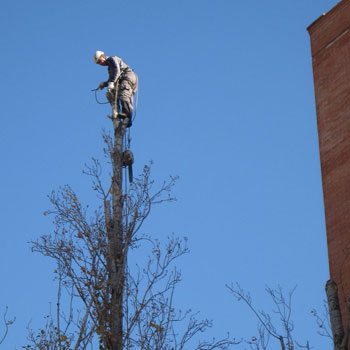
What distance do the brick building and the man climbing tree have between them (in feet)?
21.4

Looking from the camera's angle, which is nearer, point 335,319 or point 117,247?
point 335,319

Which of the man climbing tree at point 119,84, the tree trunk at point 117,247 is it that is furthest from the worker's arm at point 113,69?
the tree trunk at point 117,247

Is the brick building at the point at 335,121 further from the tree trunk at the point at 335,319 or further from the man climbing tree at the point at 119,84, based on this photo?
the man climbing tree at the point at 119,84

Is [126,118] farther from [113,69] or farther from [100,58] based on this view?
[100,58]

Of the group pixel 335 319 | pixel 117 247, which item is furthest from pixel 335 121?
pixel 117 247

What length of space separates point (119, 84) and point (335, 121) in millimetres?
7227

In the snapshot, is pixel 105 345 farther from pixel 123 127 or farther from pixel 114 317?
pixel 123 127

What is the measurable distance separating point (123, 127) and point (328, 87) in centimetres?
821

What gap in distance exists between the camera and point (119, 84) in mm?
15266

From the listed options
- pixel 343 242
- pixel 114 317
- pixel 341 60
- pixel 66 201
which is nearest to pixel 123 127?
pixel 66 201

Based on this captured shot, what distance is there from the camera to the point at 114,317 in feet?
41.5

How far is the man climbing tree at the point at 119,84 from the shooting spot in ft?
48.8

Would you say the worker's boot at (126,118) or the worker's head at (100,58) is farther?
the worker's head at (100,58)

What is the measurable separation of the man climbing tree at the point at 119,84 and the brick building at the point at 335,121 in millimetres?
6532
